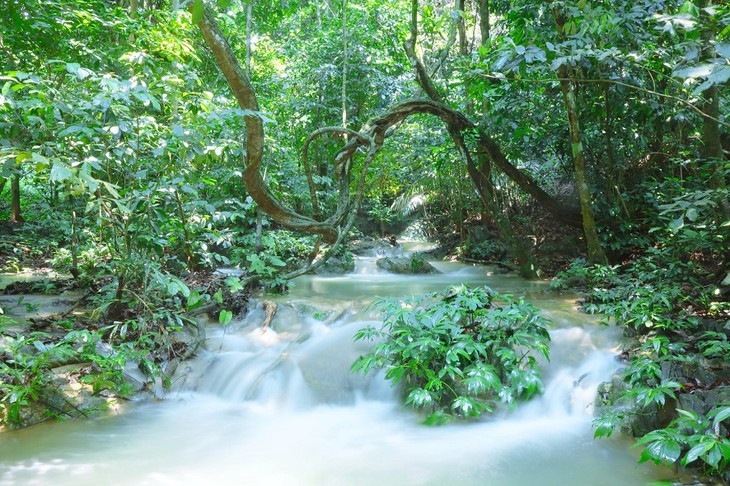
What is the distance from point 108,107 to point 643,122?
6.67 m

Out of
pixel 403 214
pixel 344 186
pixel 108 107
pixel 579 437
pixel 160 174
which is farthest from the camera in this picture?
pixel 403 214

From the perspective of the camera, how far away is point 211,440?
167 inches

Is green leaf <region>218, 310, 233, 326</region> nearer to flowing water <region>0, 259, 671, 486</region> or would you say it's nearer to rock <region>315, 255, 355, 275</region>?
flowing water <region>0, 259, 671, 486</region>

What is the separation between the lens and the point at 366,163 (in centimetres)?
590

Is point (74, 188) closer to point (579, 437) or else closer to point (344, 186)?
point (344, 186)

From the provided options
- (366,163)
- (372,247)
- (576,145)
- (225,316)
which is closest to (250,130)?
(366,163)

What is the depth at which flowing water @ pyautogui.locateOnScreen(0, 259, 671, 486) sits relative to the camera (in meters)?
3.59

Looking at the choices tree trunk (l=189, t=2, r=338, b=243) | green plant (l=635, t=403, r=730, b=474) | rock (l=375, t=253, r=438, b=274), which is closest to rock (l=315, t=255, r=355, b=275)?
rock (l=375, t=253, r=438, b=274)

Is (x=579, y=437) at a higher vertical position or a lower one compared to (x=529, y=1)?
lower

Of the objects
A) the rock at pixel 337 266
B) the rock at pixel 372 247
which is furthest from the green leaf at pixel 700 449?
the rock at pixel 372 247

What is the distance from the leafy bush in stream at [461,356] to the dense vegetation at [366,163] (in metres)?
0.07

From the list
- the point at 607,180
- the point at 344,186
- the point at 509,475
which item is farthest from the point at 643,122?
the point at 509,475

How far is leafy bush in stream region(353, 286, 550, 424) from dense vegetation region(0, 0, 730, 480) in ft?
0.24

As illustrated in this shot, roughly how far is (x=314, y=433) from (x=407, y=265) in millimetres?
7260
